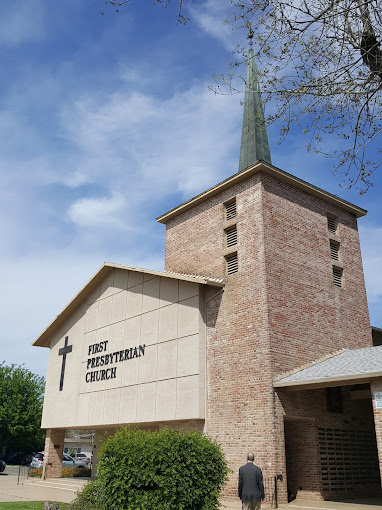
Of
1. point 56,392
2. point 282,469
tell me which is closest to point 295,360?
point 282,469

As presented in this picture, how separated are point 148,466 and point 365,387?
420 inches

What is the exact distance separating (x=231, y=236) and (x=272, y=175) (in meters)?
2.70

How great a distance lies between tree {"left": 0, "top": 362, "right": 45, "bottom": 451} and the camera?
4081 cm

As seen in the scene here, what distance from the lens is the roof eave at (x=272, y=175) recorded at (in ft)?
59.1

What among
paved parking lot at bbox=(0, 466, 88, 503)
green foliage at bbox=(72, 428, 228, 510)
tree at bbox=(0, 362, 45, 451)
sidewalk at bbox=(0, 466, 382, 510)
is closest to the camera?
green foliage at bbox=(72, 428, 228, 510)

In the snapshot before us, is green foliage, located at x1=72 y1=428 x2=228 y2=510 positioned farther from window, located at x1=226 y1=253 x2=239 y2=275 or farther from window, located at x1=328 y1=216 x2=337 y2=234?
Result: window, located at x1=328 y1=216 x2=337 y2=234

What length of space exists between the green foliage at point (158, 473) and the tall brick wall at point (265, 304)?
443 centimetres

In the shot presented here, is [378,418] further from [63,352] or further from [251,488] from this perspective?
[63,352]

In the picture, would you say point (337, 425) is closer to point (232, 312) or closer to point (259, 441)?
point (259, 441)

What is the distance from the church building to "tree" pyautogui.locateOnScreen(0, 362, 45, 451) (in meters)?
21.3

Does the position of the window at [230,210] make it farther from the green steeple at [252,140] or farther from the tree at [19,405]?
the tree at [19,405]

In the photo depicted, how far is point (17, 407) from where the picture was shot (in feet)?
135

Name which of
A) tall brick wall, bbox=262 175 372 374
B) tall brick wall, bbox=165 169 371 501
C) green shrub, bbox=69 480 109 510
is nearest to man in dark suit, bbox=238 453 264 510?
green shrub, bbox=69 480 109 510

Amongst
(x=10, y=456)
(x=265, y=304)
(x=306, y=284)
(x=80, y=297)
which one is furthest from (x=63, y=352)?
(x=10, y=456)
